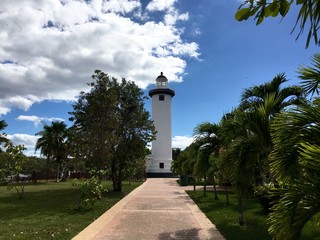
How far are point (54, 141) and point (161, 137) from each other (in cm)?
1713

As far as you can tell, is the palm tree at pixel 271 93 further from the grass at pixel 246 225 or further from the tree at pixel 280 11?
the tree at pixel 280 11

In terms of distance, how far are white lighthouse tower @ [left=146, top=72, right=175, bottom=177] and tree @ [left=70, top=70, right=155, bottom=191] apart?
29.9 metres

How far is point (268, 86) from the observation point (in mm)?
11711

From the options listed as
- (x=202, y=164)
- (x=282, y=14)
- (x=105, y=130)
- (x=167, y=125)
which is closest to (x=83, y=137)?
(x=105, y=130)

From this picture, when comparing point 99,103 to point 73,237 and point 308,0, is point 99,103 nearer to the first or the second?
point 73,237

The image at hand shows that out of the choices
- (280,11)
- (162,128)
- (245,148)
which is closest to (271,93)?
(245,148)

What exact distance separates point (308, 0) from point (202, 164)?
1347 cm

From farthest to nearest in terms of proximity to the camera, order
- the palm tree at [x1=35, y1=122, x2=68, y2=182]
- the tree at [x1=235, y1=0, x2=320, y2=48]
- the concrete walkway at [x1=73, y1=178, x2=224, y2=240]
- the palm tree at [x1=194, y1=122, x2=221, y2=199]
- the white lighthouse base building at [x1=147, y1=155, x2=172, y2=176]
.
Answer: the white lighthouse base building at [x1=147, y1=155, x2=172, y2=176], the palm tree at [x1=35, y1=122, x2=68, y2=182], the palm tree at [x1=194, y1=122, x2=221, y2=199], the concrete walkway at [x1=73, y1=178, x2=224, y2=240], the tree at [x1=235, y1=0, x2=320, y2=48]

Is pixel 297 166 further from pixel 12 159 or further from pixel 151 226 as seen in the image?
pixel 12 159

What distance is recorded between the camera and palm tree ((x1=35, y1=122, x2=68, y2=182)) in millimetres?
45062

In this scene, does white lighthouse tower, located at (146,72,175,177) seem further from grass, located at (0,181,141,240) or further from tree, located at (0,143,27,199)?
grass, located at (0,181,141,240)

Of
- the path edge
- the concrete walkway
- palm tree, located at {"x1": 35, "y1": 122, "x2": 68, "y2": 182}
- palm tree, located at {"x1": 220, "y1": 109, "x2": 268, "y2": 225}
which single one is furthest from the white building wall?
palm tree, located at {"x1": 220, "y1": 109, "x2": 268, "y2": 225}

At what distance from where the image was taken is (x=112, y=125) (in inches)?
915

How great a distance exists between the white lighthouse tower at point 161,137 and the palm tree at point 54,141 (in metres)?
14.6
